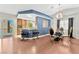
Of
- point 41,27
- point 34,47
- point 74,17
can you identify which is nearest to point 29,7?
point 41,27

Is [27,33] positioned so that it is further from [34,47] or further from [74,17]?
[74,17]

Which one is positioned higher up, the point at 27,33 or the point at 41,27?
the point at 41,27

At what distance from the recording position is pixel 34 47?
239 cm

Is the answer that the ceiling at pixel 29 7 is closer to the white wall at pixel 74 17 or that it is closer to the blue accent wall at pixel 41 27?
the white wall at pixel 74 17

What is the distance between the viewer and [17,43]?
2.40 meters

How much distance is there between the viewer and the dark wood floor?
7.81 ft

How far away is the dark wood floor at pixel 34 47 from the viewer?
2381mm

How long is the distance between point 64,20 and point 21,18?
841mm

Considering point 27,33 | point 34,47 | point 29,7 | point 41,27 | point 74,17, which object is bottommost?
point 34,47

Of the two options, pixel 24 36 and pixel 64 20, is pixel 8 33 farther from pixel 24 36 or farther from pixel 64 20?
pixel 64 20

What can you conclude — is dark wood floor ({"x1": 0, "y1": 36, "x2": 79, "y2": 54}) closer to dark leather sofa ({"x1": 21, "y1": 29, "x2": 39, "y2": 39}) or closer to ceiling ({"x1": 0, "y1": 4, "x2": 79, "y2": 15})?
dark leather sofa ({"x1": 21, "y1": 29, "x2": 39, "y2": 39})

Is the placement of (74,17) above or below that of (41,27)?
above

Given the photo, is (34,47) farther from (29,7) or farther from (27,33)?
(29,7)
